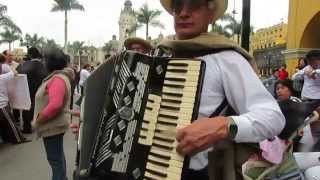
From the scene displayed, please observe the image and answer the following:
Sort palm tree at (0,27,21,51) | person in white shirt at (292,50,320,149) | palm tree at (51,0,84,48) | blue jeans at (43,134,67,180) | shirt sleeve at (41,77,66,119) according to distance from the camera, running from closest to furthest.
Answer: shirt sleeve at (41,77,66,119), blue jeans at (43,134,67,180), person in white shirt at (292,50,320,149), palm tree at (51,0,84,48), palm tree at (0,27,21,51)

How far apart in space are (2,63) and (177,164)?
354 inches

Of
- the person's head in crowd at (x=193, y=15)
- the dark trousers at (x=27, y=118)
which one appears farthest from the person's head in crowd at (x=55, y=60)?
the dark trousers at (x=27, y=118)

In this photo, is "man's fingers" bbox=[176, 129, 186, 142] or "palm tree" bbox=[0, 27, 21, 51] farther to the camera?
"palm tree" bbox=[0, 27, 21, 51]

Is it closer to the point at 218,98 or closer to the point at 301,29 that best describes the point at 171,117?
the point at 218,98

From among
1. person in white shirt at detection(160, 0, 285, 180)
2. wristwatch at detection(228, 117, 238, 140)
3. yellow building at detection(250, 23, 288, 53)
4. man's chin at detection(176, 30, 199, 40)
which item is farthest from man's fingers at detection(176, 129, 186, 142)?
yellow building at detection(250, 23, 288, 53)

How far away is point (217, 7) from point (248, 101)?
485 millimetres

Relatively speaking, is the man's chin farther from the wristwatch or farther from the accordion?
the wristwatch

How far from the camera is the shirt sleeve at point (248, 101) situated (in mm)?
2168

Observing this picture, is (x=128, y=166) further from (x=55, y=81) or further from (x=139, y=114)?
(x=55, y=81)

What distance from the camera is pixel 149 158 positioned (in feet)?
7.06

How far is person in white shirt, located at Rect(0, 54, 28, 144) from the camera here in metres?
9.86

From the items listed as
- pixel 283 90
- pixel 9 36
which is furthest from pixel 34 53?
pixel 9 36

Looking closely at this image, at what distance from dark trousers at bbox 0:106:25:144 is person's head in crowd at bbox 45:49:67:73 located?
4.21 meters

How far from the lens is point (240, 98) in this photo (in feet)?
7.46
